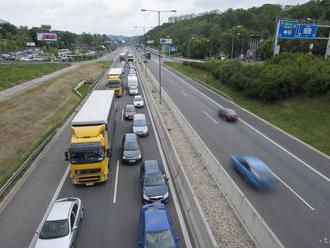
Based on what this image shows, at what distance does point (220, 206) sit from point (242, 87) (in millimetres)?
31877

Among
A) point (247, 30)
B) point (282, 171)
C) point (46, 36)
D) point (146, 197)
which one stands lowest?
point (282, 171)

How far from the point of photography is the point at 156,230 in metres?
11.6

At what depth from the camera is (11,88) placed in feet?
148

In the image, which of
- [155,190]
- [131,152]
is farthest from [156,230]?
[131,152]

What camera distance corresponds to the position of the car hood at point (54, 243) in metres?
11.3

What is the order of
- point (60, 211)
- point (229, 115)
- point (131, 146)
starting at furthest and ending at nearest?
point (229, 115) → point (131, 146) → point (60, 211)

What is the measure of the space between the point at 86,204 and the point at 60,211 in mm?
2784

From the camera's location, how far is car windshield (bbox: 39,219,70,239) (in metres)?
11.7

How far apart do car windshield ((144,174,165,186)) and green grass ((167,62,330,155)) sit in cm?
1663

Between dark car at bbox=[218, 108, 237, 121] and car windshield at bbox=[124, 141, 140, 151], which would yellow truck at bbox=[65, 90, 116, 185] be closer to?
car windshield at bbox=[124, 141, 140, 151]

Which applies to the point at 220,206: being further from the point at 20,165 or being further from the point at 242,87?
the point at 242,87

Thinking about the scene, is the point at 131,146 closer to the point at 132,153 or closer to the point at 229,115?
the point at 132,153

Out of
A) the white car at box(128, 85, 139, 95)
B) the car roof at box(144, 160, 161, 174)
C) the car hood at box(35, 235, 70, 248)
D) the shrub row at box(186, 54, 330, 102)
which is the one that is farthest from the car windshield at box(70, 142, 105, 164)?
the white car at box(128, 85, 139, 95)

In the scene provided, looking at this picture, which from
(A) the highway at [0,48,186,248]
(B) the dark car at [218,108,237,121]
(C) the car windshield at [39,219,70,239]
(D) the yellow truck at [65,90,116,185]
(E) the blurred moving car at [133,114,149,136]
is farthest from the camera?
(B) the dark car at [218,108,237,121]
